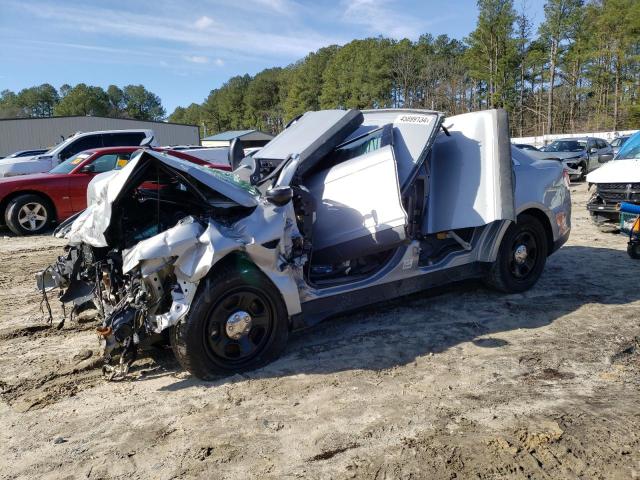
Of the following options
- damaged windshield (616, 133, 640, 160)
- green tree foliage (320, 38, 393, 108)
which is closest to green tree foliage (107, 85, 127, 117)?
green tree foliage (320, 38, 393, 108)

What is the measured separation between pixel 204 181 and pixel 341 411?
1796mm

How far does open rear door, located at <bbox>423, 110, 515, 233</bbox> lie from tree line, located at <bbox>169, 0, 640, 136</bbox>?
33.2m

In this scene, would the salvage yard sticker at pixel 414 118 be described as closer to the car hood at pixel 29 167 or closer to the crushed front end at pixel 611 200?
the crushed front end at pixel 611 200

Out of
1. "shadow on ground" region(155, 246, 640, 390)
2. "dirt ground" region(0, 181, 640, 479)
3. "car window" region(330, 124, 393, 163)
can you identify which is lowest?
"dirt ground" region(0, 181, 640, 479)

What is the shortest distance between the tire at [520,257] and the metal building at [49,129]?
132 feet

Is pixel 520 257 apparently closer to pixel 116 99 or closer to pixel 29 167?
pixel 29 167

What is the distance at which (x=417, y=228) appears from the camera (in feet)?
15.5

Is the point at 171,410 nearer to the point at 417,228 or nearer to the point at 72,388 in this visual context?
the point at 72,388

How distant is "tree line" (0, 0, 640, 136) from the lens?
1743 inches

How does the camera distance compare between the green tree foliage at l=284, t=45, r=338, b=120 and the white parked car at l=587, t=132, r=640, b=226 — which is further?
the green tree foliage at l=284, t=45, r=338, b=120

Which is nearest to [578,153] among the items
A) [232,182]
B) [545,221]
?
[545,221]

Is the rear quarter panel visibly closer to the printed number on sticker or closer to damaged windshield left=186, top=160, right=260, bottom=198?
the printed number on sticker

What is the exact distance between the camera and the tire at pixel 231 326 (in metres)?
3.43

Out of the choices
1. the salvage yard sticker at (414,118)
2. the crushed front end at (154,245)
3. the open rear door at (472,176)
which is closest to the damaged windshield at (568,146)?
the open rear door at (472,176)
